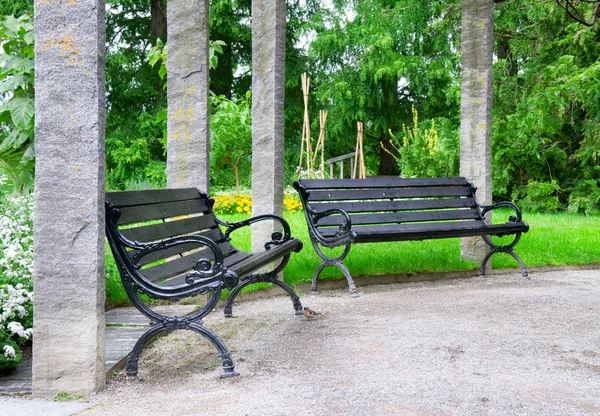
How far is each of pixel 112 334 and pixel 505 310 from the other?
9.21ft

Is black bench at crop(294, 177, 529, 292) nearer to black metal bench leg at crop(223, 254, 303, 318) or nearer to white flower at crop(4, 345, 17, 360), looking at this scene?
black metal bench leg at crop(223, 254, 303, 318)

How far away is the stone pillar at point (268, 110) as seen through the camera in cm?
617

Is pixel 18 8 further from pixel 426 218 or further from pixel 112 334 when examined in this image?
pixel 112 334

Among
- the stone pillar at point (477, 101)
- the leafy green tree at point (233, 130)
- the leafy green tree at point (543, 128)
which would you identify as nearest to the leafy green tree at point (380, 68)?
the leafy green tree at point (543, 128)

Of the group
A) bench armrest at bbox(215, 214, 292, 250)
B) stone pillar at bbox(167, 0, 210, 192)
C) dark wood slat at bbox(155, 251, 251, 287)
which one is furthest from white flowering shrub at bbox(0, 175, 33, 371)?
bench armrest at bbox(215, 214, 292, 250)

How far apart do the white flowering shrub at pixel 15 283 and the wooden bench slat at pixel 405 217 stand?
2.63m

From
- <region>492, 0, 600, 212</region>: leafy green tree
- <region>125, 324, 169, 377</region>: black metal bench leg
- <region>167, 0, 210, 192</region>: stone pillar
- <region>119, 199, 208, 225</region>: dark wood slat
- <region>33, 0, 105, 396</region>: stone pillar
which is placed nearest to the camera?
<region>33, 0, 105, 396</region>: stone pillar

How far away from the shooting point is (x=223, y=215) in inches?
500

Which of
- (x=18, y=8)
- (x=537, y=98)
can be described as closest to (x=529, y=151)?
(x=537, y=98)

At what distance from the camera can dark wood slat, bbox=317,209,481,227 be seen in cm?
677

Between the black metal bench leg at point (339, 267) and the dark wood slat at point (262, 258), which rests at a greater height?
the dark wood slat at point (262, 258)

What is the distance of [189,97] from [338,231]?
188 cm

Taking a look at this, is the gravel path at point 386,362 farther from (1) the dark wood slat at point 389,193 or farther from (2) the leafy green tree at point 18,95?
(2) the leafy green tree at point 18,95

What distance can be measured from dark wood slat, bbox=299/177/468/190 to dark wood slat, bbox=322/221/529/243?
0.43 meters
